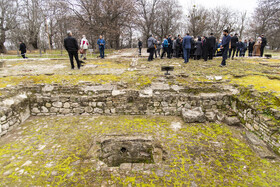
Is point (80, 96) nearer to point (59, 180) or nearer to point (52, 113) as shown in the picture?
point (52, 113)

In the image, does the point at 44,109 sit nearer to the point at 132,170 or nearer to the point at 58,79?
the point at 58,79

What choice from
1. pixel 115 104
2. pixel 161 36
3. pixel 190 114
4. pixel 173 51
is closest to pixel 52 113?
pixel 115 104

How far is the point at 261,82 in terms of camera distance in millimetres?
5617

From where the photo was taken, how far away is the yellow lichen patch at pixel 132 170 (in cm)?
291

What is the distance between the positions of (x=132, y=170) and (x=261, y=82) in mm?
5831

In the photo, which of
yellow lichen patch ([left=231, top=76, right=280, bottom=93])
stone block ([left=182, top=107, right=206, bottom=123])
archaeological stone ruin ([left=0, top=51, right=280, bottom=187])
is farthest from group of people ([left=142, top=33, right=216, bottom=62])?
stone block ([left=182, top=107, right=206, bottom=123])

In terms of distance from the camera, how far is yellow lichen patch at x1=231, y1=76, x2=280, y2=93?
4949mm

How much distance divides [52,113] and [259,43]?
16216 mm

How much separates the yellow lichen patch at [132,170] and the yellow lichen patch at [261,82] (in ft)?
6.37

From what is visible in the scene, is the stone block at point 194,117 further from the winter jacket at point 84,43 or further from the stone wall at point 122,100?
the winter jacket at point 84,43

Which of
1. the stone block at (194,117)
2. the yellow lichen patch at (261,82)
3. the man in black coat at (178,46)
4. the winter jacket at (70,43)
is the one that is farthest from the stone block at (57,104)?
the man in black coat at (178,46)

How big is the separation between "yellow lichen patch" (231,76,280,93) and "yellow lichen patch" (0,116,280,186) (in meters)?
1.94

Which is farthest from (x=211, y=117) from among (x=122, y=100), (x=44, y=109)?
(x=44, y=109)

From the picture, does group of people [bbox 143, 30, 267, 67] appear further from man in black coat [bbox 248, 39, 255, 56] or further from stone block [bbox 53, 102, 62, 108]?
stone block [bbox 53, 102, 62, 108]
